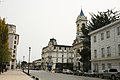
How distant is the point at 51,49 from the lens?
12381cm

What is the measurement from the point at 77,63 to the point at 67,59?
29.7 meters

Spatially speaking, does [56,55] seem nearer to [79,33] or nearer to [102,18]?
[79,33]

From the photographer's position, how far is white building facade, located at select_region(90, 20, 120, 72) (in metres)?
41.1

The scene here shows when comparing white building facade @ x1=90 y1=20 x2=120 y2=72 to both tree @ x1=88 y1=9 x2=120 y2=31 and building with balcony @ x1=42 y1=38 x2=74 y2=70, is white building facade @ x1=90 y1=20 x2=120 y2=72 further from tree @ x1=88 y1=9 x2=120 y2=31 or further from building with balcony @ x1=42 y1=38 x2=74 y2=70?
building with balcony @ x1=42 y1=38 x2=74 y2=70

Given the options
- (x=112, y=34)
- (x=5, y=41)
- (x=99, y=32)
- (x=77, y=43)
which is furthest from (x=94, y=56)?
(x=77, y=43)

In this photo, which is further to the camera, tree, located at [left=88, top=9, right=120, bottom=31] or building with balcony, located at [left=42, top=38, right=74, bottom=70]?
building with balcony, located at [left=42, top=38, right=74, bottom=70]

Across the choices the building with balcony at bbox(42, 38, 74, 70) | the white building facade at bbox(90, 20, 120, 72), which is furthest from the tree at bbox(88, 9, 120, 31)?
the building with balcony at bbox(42, 38, 74, 70)

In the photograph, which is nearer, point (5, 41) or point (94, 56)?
point (5, 41)

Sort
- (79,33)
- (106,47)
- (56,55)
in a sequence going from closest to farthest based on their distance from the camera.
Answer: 1. (106,47)
2. (79,33)
3. (56,55)

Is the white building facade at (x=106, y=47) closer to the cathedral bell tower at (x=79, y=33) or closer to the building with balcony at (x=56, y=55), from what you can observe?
the cathedral bell tower at (x=79, y=33)

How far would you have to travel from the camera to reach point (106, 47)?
45094mm

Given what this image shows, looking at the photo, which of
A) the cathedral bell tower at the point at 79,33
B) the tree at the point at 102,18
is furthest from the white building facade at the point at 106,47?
the cathedral bell tower at the point at 79,33

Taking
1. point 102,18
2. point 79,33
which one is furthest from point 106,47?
point 79,33

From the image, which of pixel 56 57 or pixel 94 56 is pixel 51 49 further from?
pixel 94 56
